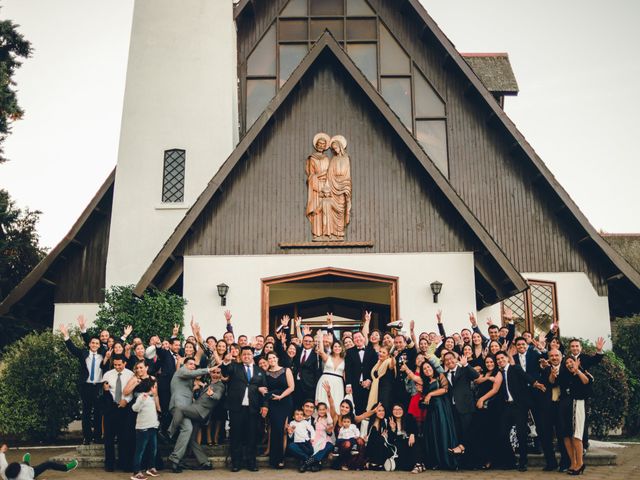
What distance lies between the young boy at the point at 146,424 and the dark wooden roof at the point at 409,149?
163 inches

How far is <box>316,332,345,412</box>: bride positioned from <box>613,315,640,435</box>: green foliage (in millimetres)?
8516

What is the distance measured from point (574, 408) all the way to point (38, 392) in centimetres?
1149

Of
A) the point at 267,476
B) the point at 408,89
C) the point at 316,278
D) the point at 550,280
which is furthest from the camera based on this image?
the point at 408,89

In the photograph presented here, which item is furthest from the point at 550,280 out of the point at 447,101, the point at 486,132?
the point at 447,101

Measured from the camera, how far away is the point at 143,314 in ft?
46.7

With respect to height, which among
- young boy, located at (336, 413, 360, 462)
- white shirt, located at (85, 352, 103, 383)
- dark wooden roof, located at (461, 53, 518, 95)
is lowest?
young boy, located at (336, 413, 360, 462)

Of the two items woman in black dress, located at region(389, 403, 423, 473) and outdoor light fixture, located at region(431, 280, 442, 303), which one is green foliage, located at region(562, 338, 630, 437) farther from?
woman in black dress, located at region(389, 403, 423, 473)

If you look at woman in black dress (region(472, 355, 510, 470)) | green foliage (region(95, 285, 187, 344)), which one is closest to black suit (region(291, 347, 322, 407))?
woman in black dress (region(472, 355, 510, 470))

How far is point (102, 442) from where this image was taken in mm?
11781

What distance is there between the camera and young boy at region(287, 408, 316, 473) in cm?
1084

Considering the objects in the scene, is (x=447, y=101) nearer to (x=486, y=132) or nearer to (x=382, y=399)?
(x=486, y=132)

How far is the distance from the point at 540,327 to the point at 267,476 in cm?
1036

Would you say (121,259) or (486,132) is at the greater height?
(486,132)

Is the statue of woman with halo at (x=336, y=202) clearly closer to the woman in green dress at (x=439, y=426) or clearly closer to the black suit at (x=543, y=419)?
the woman in green dress at (x=439, y=426)
